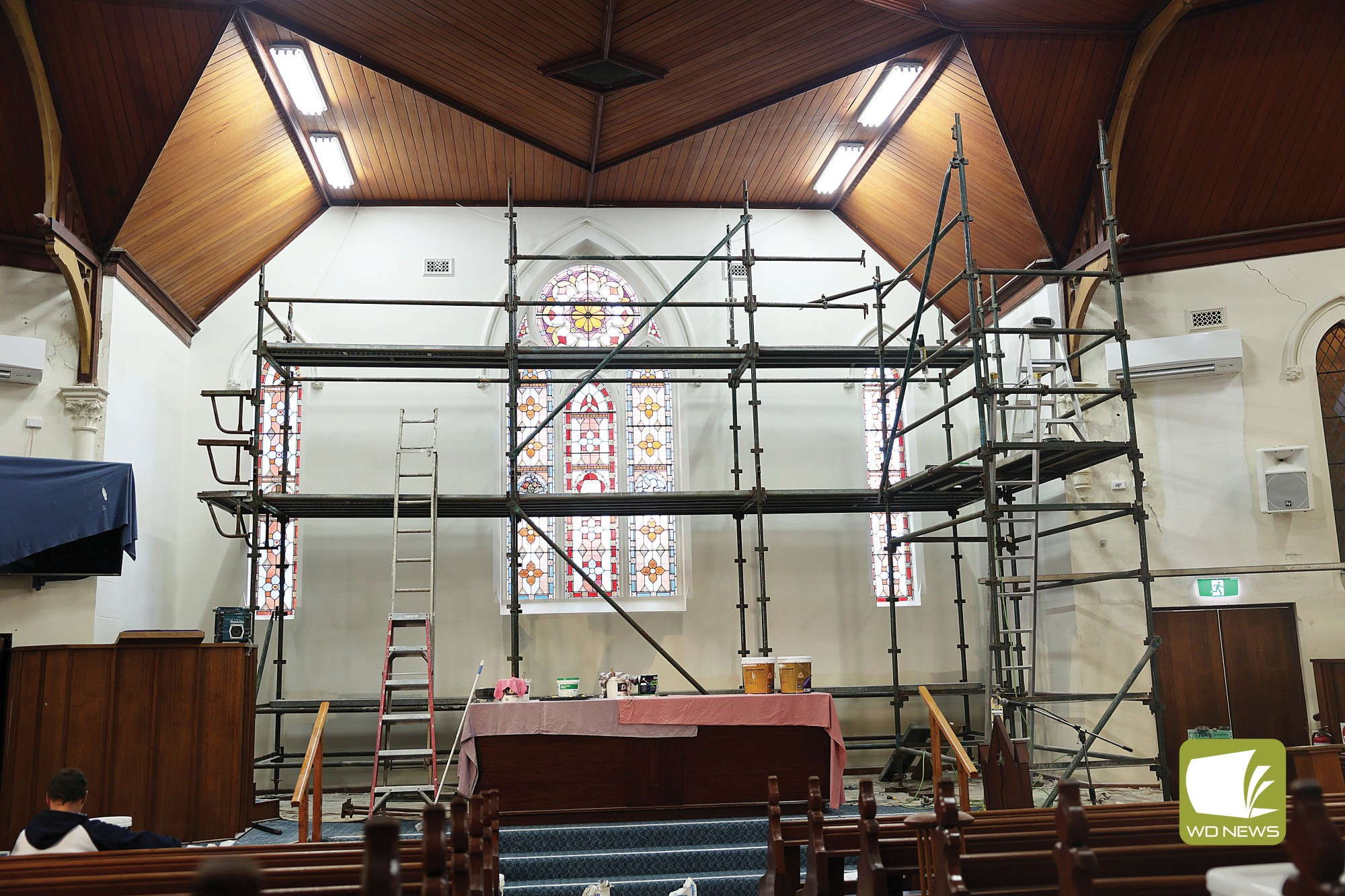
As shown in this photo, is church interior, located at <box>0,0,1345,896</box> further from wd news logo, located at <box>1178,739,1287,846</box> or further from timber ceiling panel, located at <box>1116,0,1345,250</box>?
wd news logo, located at <box>1178,739,1287,846</box>

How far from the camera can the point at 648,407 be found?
11906 mm

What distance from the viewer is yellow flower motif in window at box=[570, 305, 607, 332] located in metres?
12.1

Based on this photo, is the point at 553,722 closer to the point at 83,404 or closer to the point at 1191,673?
the point at 83,404

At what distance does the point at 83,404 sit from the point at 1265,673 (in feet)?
34.6

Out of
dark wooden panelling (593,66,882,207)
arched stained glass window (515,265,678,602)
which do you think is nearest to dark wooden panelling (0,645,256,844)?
arched stained glass window (515,265,678,602)

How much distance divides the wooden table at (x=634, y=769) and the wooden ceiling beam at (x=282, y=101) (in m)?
5.85

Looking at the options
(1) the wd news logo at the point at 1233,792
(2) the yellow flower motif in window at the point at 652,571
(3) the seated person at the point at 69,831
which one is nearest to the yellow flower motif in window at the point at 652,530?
(2) the yellow flower motif in window at the point at 652,571

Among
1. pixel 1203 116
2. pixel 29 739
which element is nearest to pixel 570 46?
pixel 1203 116

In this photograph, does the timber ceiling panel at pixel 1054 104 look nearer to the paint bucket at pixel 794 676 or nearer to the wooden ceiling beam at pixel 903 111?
the wooden ceiling beam at pixel 903 111

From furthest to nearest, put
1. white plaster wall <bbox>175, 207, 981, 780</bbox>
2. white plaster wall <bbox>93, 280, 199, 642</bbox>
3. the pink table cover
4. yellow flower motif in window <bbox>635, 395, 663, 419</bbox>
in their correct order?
yellow flower motif in window <bbox>635, 395, 663, 419</bbox> → white plaster wall <bbox>175, 207, 981, 780</bbox> → white plaster wall <bbox>93, 280, 199, 642</bbox> → the pink table cover

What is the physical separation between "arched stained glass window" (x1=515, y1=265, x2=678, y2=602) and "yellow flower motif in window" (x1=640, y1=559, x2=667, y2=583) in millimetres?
10

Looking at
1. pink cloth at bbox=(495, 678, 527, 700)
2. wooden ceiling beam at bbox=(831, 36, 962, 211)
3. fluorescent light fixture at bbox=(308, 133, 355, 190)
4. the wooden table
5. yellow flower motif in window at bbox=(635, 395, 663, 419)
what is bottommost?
the wooden table

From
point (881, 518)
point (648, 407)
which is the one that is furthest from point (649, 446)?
Result: point (881, 518)

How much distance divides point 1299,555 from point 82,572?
34.0 ft
